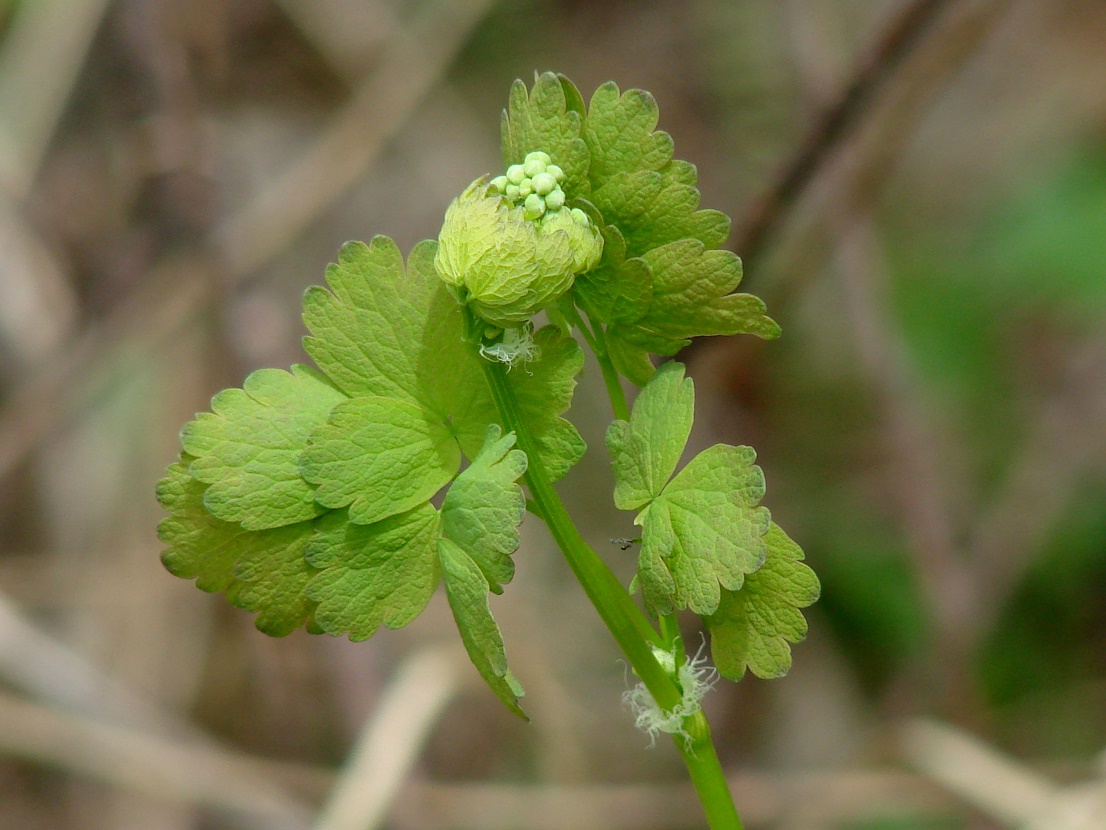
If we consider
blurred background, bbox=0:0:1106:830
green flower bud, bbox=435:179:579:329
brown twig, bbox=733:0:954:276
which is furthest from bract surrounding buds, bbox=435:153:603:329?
blurred background, bbox=0:0:1106:830

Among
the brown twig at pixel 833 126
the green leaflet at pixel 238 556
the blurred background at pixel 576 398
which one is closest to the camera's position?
the green leaflet at pixel 238 556

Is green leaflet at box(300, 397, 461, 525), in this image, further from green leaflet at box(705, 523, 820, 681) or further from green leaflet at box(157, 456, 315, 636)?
green leaflet at box(705, 523, 820, 681)

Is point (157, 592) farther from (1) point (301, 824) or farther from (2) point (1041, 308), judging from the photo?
(2) point (1041, 308)

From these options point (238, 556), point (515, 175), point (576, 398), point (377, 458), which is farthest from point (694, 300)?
point (576, 398)

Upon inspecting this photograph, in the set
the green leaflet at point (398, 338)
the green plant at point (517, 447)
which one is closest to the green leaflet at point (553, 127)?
the green plant at point (517, 447)

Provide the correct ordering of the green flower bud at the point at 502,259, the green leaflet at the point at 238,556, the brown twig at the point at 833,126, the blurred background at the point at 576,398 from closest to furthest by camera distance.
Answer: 1. the green flower bud at the point at 502,259
2. the green leaflet at the point at 238,556
3. the brown twig at the point at 833,126
4. the blurred background at the point at 576,398

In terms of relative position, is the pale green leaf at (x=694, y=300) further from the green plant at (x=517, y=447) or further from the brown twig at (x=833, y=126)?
the brown twig at (x=833, y=126)

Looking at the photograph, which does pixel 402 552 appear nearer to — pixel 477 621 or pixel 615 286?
pixel 477 621
